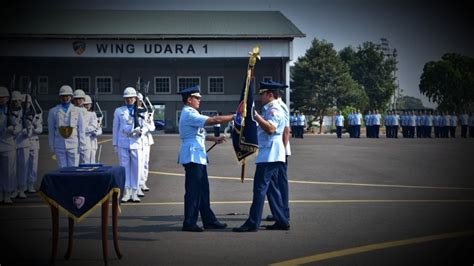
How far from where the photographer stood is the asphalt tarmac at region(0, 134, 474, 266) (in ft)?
23.5

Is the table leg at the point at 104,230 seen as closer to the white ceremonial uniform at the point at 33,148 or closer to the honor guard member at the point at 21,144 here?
the honor guard member at the point at 21,144

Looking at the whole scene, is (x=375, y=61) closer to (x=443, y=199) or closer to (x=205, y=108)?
(x=205, y=108)

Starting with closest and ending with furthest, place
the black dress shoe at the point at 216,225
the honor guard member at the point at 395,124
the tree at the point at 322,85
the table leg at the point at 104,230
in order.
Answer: the table leg at the point at 104,230, the black dress shoe at the point at 216,225, the honor guard member at the point at 395,124, the tree at the point at 322,85

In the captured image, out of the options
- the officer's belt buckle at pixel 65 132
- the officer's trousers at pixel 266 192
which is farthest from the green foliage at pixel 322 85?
the officer's trousers at pixel 266 192

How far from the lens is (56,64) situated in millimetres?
56250

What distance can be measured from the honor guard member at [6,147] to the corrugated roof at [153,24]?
38.5m

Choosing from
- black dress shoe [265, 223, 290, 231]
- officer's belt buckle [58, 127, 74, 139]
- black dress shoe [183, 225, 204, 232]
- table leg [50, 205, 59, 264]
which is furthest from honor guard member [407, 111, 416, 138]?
table leg [50, 205, 59, 264]

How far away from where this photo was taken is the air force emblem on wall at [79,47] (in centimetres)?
5141

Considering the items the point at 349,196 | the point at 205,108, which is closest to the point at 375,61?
the point at 205,108

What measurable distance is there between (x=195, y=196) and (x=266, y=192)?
1.02 meters

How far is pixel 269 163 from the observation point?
29.9 ft

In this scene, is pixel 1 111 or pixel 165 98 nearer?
pixel 1 111

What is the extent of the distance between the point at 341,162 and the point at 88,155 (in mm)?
11015

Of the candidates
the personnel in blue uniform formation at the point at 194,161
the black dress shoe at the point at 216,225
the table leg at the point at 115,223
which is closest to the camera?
the table leg at the point at 115,223
